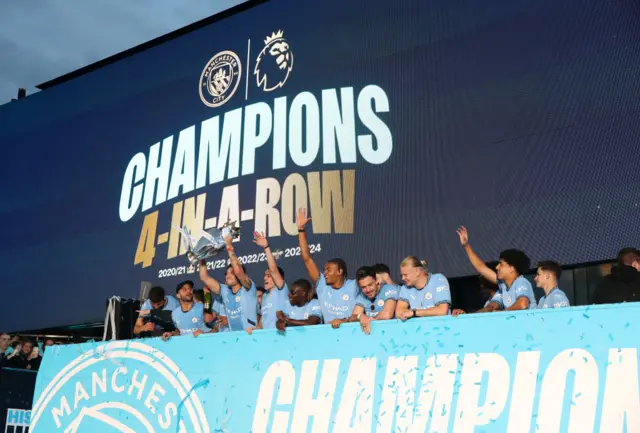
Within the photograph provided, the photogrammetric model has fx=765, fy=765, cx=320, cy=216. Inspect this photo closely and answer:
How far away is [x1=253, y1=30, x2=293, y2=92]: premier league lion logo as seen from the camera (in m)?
10.9

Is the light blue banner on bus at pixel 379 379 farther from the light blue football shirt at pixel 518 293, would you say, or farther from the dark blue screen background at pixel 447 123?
the dark blue screen background at pixel 447 123

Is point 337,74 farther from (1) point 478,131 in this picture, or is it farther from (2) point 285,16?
(1) point 478,131

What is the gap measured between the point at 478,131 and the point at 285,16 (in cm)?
380

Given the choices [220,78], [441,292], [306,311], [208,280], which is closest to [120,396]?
[306,311]

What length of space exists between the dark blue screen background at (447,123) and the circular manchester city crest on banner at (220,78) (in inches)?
5.5

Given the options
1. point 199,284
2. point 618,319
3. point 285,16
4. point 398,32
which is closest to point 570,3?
point 398,32

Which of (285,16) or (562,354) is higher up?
(285,16)

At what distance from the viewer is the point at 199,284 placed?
11.1 metres

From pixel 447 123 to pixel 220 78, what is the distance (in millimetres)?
4236

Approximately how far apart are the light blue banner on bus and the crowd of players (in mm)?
193

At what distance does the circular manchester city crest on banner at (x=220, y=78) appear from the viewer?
457 inches

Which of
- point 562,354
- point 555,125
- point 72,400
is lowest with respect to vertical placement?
point 72,400

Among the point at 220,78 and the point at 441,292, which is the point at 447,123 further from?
the point at 220,78

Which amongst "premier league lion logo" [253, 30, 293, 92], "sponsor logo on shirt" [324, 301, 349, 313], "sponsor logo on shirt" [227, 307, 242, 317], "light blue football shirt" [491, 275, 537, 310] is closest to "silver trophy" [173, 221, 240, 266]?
"sponsor logo on shirt" [227, 307, 242, 317]
